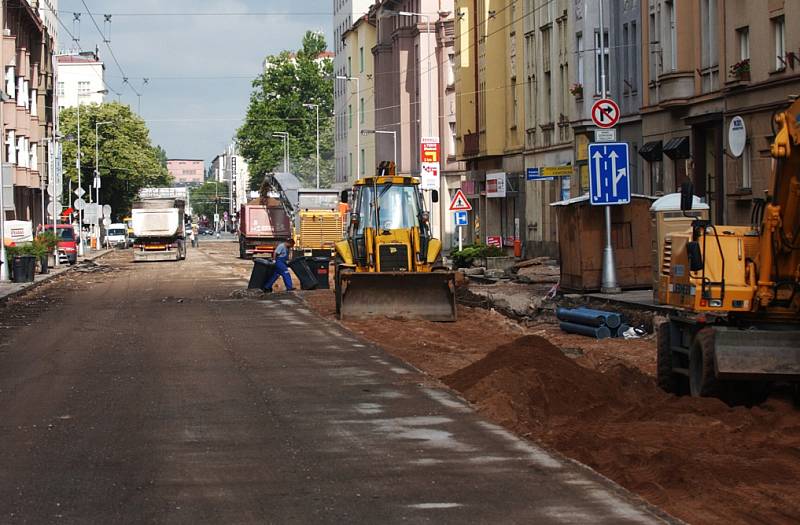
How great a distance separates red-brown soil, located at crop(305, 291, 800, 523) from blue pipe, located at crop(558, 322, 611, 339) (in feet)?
7.39

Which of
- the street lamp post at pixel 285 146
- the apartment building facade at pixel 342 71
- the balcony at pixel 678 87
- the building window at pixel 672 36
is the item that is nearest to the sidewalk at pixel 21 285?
the balcony at pixel 678 87

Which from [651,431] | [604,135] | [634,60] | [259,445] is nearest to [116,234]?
[634,60]

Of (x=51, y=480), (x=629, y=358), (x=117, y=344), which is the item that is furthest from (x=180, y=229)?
(x=51, y=480)

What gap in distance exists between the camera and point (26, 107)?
70812 mm

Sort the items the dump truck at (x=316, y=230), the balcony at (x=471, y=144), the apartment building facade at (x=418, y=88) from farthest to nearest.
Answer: the apartment building facade at (x=418, y=88)
the balcony at (x=471, y=144)
the dump truck at (x=316, y=230)

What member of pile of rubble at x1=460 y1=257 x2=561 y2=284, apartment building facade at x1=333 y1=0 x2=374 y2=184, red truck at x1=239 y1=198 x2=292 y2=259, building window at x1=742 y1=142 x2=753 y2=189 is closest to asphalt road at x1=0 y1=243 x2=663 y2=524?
building window at x1=742 y1=142 x2=753 y2=189

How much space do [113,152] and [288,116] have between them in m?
21.3

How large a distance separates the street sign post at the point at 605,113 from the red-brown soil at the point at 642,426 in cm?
986

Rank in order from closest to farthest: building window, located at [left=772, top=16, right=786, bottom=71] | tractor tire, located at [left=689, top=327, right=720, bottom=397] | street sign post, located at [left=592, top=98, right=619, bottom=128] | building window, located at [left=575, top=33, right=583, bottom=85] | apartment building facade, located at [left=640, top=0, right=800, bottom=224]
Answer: tractor tire, located at [left=689, top=327, right=720, bottom=397]
street sign post, located at [left=592, top=98, right=619, bottom=128]
building window, located at [left=772, top=16, right=786, bottom=71]
apartment building facade, located at [left=640, top=0, right=800, bottom=224]
building window, located at [left=575, top=33, right=583, bottom=85]

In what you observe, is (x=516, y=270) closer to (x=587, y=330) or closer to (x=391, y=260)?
(x=391, y=260)

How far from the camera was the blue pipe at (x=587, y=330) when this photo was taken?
872 inches

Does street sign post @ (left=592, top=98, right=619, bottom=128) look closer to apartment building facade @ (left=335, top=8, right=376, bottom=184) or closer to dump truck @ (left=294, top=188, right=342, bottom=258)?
dump truck @ (left=294, top=188, right=342, bottom=258)

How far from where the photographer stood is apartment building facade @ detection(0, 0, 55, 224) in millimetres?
64812

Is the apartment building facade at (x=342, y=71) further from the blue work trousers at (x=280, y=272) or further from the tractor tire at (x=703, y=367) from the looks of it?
the tractor tire at (x=703, y=367)
